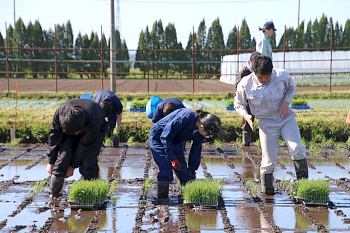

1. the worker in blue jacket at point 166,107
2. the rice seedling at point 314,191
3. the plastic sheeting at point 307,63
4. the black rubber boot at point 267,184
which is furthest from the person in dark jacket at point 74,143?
the plastic sheeting at point 307,63

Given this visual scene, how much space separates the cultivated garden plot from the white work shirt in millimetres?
873

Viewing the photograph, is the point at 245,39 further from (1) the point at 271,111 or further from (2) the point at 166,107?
(1) the point at 271,111

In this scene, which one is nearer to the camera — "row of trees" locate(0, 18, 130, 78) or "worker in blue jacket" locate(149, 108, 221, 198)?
"worker in blue jacket" locate(149, 108, 221, 198)

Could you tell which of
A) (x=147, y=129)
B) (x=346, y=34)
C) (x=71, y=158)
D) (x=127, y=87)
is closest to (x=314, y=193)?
(x=71, y=158)

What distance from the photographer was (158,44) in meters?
33.8

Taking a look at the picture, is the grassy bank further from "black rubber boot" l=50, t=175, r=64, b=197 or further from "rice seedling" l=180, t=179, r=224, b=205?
"rice seedling" l=180, t=179, r=224, b=205

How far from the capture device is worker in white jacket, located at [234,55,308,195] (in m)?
A: 4.61

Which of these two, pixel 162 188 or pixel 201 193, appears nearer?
pixel 201 193

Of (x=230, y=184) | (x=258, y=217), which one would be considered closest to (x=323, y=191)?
(x=258, y=217)

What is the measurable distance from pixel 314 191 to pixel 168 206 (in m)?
1.51

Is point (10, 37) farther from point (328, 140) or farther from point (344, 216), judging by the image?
point (344, 216)

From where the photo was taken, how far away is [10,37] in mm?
33750

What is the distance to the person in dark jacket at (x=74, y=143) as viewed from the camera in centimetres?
450

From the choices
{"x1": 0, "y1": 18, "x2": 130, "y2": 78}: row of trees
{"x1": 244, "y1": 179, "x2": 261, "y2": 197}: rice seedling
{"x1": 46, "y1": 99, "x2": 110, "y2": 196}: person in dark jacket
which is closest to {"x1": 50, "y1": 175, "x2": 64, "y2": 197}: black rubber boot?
{"x1": 46, "y1": 99, "x2": 110, "y2": 196}: person in dark jacket
